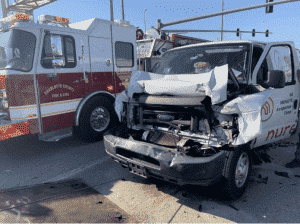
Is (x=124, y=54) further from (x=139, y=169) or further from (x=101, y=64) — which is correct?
(x=139, y=169)

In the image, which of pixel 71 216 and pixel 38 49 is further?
pixel 38 49

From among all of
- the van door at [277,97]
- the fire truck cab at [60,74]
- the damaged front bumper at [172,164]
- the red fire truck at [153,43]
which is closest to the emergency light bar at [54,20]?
the fire truck cab at [60,74]

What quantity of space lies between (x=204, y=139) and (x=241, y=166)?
70cm

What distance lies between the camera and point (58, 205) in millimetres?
3195

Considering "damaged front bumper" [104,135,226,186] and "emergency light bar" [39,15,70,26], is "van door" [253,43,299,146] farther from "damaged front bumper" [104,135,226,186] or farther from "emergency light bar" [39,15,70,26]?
"emergency light bar" [39,15,70,26]

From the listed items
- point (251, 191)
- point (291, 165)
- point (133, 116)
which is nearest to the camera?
point (251, 191)

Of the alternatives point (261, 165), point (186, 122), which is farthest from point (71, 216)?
point (261, 165)

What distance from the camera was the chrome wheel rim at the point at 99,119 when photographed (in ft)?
19.1

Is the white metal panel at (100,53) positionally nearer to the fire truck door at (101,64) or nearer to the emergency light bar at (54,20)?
the fire truck door at (101,64)

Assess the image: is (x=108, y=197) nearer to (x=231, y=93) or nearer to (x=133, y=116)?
(x=133, y=116)

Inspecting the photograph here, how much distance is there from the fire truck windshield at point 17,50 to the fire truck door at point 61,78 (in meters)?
0.23

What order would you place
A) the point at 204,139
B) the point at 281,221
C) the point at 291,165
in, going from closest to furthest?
the point at 281,221, the point at 204,139, the point at 291,165

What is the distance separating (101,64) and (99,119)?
136 cm

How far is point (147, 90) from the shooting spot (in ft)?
11.4
